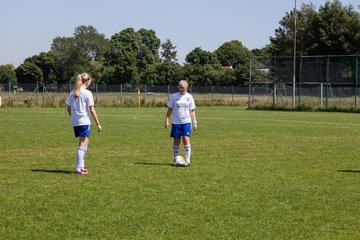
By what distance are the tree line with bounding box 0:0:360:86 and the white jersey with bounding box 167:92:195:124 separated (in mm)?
63463

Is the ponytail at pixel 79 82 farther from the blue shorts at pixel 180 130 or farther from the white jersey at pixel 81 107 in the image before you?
the blue shorts at pixel 180 130

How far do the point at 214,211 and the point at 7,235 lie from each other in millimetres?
2628

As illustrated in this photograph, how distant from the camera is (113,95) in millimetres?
65000

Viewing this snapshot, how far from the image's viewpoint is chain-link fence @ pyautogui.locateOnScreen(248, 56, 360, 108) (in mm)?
46719

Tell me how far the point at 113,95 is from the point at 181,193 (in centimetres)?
5637

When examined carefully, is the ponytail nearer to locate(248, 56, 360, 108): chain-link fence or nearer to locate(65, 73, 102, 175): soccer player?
locate(65, 73, 102, 175): soccer player

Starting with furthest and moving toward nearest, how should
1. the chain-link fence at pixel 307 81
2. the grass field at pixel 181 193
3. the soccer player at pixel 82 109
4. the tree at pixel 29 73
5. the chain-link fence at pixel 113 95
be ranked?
the tree at pixel 29 73 → the chain-link fence at pixel 113 95 → the chain-link fence at pixel 307 81 → the soccer player at pixel 82 109 → the grass field at pixel 181 193

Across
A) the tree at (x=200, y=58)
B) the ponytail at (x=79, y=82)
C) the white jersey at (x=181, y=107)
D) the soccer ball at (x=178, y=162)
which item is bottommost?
the soccer ball at (x=178, y=162)

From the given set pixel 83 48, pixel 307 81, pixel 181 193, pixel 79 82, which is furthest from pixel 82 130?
pixel 83 48

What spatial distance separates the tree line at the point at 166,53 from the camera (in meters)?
79.7

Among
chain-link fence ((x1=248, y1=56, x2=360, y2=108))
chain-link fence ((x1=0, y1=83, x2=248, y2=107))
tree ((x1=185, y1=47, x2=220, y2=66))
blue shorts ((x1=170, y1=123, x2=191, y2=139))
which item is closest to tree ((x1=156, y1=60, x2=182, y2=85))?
tree ((x1=185, y1=47, x2=220, y2=66))

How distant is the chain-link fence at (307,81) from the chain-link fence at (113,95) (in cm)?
1062

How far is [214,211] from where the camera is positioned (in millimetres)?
7930

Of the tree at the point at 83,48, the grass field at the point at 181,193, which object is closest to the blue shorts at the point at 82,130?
the grass field at the point at 181,193
